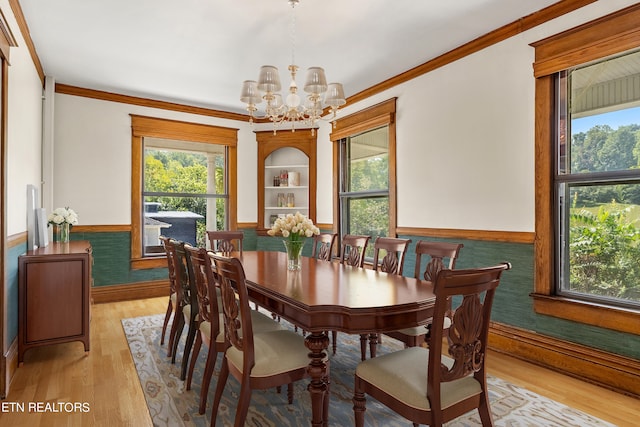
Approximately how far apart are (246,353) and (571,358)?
97.8 inches

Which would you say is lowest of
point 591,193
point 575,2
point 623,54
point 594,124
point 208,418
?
point 208,418

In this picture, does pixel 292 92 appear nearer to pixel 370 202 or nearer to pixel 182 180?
pixel 370 202

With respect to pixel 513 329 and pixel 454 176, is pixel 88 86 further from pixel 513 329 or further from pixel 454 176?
pixel 513 329

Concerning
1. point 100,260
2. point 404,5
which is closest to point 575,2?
point 404,5

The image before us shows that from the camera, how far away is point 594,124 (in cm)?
283

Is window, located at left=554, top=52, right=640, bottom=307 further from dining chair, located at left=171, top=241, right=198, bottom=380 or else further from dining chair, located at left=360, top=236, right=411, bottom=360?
dining chair, located at left=171, top=241, right=198, bottom=380

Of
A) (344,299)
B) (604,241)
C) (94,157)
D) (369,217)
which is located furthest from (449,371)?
(94,157)

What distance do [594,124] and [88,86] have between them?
5.48 metres

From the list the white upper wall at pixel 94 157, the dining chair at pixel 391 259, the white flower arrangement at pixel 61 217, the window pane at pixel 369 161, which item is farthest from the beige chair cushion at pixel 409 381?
the white upper wall at pixel 94 157

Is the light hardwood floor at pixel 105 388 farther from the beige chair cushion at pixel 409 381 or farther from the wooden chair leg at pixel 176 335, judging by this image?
the beige chair cushion at pixel 409 381

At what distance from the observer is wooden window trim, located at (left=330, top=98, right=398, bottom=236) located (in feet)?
14.9

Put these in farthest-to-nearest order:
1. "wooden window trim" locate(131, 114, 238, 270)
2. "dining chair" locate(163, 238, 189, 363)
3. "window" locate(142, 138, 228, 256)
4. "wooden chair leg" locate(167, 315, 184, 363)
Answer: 1. "window" locate(142, 138, 228, 256)
2. "wooden window trim" locate(131, 114, 238, 270)
3. "wooden chair leg" locate(167, 315, 184, 363)
4. "dining chair" locate(163, 238, 189, 363)

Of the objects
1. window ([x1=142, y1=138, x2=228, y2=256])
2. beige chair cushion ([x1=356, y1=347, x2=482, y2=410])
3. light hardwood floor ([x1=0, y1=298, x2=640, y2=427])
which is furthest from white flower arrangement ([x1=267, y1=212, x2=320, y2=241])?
window ([x1=142, y1=138, x2=228, y2=256])

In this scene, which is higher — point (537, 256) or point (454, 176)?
point (454, 176)
